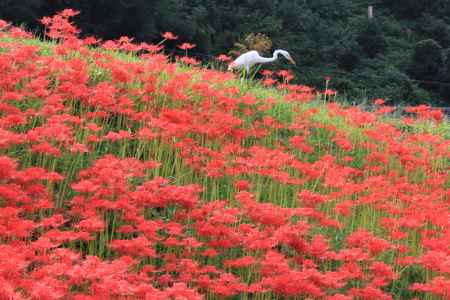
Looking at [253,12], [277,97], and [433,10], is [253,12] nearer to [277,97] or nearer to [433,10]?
[433,10]

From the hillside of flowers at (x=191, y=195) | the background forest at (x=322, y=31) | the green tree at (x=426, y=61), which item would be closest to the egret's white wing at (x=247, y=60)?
the hillside of flowers at (x=191, y=195)

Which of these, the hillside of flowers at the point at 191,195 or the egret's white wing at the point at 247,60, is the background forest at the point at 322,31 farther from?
the hillside of flowers at the point at 191,195

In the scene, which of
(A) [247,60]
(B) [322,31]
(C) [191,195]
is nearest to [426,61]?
(B) [322,31]

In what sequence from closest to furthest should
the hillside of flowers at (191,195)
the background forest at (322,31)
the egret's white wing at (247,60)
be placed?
the hillside of flowers at (191,195) → the egret's white wing at (247,60) → the background forest at (322,31)

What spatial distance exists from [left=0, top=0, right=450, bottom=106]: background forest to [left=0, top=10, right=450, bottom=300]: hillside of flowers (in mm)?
10914

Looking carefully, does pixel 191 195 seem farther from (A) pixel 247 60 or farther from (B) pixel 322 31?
(B) pixel 322 31

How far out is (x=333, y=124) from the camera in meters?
8.73

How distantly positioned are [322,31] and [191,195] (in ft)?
71.5

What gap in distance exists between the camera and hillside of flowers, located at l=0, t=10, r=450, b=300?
4227mm

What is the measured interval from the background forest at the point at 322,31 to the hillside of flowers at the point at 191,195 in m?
10.9

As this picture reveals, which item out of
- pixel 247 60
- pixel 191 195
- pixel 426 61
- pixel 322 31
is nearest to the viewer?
pixel 191 195

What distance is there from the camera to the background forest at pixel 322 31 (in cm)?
1934

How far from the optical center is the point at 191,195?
16.5ft

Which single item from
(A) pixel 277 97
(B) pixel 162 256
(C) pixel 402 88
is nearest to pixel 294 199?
(B) pixel 162 256
